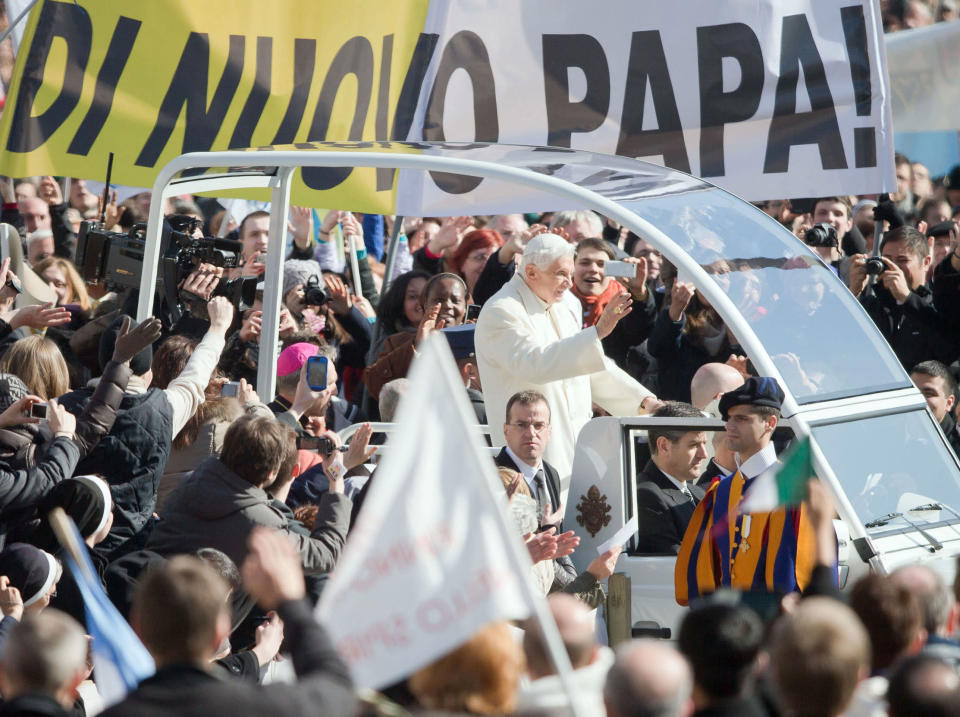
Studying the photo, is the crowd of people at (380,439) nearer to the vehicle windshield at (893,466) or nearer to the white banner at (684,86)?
the vehicle windshield at (893,466)

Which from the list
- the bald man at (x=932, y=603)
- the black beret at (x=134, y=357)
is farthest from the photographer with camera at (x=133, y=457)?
the bald man at (x=932, y=603)

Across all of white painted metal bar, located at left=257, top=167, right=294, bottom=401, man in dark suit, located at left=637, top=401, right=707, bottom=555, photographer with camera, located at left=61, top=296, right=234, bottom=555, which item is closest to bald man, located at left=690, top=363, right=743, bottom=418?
man in dark suit, located at left=637, top=401, right=707, bottom=555

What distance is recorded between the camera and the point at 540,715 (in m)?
2.90

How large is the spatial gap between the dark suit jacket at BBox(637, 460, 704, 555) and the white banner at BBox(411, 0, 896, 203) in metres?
2.58

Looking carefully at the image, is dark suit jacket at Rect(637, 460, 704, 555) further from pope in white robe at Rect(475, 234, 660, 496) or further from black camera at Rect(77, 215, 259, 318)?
black camera at Rect(77, 215, 259, 318)

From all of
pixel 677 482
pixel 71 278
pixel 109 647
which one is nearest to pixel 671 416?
pixel 677 482

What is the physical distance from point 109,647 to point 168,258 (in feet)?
12.8

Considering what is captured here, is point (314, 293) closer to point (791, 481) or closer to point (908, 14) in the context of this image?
point (791, 481)

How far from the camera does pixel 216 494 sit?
534 centimetres

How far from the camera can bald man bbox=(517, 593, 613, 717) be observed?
3248mm

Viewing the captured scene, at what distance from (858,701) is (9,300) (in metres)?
5.52

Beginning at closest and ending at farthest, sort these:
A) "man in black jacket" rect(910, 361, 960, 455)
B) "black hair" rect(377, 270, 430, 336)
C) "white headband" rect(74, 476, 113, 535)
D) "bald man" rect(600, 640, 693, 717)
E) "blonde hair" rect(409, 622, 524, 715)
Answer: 1. "bald man" rect(600, 640, 693, 717)
2. "blonde hair" rect(409, 622, 524, 715)
3. "white headband" rect(74, 476, 113, 535)
4. "man in black jacket" rect(910, 361, 960, 455)
5. "black hair" rect(377, 270, 430, 336)

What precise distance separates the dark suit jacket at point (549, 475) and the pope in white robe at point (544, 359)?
0.24 meters

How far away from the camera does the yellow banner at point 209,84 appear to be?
8.16 meters
